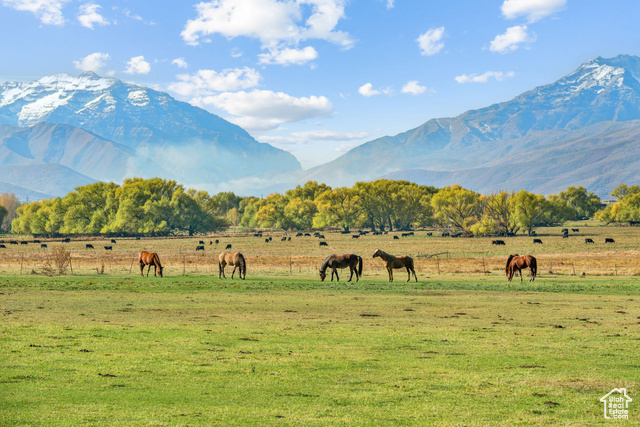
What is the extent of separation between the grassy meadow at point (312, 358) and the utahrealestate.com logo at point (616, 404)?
178mm

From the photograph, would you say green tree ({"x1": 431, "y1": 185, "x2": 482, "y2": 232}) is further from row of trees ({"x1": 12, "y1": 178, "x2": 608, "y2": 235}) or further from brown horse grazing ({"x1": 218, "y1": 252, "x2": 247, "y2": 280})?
brown horse grazing ({"x1": 218, "y1": 252, "x2": 247, "y2": 280})

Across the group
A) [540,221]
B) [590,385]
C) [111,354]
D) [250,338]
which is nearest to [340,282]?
[250,338]

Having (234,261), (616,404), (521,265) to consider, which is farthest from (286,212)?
(616,404)

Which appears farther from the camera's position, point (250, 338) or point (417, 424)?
point (250, 338)

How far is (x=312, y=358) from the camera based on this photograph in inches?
630

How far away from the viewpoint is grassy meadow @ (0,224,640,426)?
11.2 meters

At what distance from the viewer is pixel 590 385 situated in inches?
510

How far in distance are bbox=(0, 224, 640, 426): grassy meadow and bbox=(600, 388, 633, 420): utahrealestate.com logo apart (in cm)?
18

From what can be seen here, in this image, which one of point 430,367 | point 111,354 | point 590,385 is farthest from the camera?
point 111,354

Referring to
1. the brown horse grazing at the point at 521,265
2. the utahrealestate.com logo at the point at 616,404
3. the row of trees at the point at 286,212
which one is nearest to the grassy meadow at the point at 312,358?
the utahrealestate.com logo at the point at 616,404

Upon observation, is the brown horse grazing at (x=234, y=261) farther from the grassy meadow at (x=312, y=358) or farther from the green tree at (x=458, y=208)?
the green tree at (x=458, y=208)

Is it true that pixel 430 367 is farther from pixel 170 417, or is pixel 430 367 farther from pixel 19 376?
pixel 19 376

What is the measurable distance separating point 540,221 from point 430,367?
569 ft

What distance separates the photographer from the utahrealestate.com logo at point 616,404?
1069 centimetres
